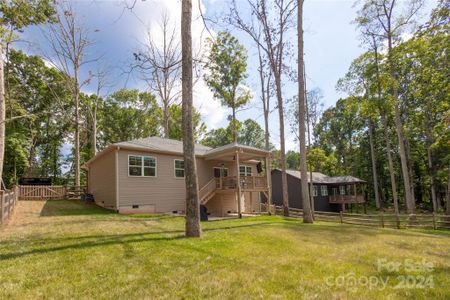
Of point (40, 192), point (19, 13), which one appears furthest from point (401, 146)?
point (40, 192)

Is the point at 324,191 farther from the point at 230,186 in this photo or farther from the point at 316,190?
the point at 230,186

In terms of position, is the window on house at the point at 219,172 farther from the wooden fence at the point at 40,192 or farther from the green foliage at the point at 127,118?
the green foliage at the point at 127,118

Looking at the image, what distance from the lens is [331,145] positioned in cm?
4066

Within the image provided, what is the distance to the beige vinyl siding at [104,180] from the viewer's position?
13898 millimetres

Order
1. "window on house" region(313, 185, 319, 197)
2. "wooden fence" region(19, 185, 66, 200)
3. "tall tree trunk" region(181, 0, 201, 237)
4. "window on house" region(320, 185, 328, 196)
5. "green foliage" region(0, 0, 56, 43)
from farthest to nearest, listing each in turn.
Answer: "window on house" region(320, 185, 328, 196)
"window on house" region(313, 185, 319, 197)
"wooden fence" region(19, 185, 66, 200)
"green foliage" region(0, 0, 56, 43)
"tall tree trunk" region(181, 0, 201, 237)

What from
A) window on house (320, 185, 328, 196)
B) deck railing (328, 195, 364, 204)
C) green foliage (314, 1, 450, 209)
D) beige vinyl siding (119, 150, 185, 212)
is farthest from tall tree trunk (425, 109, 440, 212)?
beige vinyl siding (119, 150, 185, 212)

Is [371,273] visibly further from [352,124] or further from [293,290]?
[352,124]

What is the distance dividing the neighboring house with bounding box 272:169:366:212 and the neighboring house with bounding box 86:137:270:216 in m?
10.3

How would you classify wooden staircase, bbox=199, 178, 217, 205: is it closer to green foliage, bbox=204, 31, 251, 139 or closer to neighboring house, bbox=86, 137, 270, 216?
neighboring house, bbox=86, 137, 270, 216

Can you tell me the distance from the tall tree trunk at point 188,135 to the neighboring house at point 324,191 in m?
21.1

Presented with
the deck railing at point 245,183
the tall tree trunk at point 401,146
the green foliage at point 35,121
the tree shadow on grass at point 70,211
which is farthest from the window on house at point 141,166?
the tall tree trunk at point 401,146

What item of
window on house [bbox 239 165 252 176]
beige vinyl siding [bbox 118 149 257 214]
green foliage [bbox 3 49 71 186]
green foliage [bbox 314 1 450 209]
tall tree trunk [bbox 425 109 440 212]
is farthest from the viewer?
tall tree trunk [bbox 425 109 440 212]

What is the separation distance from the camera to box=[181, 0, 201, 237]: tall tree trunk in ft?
22.3

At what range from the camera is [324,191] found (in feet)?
95.9
